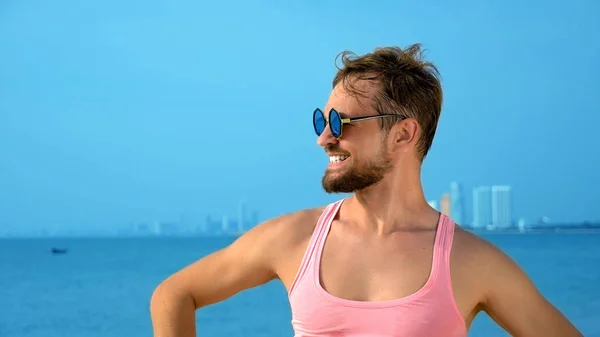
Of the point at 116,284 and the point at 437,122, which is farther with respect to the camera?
the point at 116,284

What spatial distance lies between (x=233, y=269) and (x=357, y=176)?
418 millimetres

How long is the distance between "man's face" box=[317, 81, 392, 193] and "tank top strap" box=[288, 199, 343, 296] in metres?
0.13

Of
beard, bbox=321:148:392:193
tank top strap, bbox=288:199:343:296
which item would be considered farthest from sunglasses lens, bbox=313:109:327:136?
tank top strap, bbox=288:199:343:296

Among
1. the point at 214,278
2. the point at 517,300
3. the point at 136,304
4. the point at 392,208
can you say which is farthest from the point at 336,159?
the point at 136,304

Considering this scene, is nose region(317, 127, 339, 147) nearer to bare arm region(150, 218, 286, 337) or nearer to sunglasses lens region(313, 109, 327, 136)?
sunglasses lens region(313, 109, 327, 136)

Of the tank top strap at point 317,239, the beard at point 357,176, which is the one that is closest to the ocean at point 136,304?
the tank top strap at point 317,239

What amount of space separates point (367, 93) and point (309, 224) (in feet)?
1.27

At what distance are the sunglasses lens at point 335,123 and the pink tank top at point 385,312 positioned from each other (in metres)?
0.35

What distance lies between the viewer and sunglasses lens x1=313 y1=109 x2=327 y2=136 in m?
2.62

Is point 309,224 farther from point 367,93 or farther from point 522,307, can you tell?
point 522,307

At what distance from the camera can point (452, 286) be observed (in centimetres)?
251

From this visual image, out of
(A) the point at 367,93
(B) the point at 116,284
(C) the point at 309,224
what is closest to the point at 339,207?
(C) the point at 309,224

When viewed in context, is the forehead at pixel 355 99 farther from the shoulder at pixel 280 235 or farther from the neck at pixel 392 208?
the shoulder at pixel 280 235

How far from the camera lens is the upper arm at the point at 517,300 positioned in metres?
2.54
